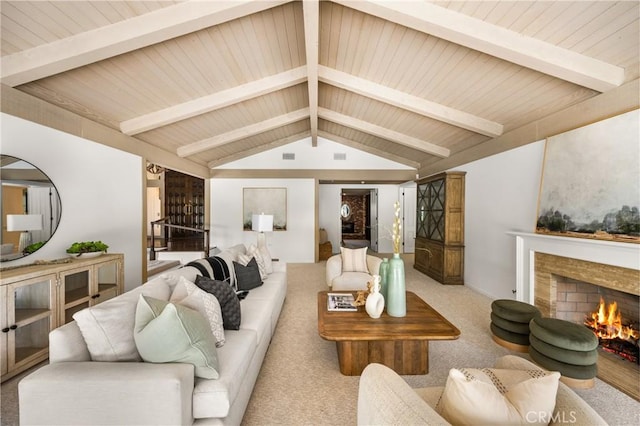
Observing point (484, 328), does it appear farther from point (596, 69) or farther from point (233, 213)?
point (233, 213)

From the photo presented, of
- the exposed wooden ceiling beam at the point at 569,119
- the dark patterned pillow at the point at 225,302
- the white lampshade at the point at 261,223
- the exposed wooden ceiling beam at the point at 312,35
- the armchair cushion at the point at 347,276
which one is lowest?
the armchair cushion at the point at 347,276

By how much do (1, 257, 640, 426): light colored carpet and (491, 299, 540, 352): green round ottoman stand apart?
105 mm

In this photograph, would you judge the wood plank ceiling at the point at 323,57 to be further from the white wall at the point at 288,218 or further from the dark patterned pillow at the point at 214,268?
the white wall at the point at 288,218

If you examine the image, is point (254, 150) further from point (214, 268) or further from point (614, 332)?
point (614, 332)

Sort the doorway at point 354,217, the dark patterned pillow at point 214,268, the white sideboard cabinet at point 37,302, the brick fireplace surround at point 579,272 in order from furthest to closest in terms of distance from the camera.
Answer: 1. the doorway at point 354,217
2. the dark patterned pillow at point 214,268
3. the brick fireplace surround at point 579,272
4. the white sideboard cabinet at point 37,302

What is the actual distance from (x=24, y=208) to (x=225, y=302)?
7.65 feet

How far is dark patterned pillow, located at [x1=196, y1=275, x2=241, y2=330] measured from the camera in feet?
6.93

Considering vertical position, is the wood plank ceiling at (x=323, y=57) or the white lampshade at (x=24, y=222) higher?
the wood plank ceiling at (x=323, y=57)

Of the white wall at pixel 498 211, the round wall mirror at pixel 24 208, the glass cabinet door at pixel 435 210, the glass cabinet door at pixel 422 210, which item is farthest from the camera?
the glass cabinet door at pixel 422 210

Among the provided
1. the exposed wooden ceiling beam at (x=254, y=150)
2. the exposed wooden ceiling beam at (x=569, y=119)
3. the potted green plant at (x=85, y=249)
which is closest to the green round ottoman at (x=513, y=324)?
the exposed wooden ceiling beam at (x=569, y=119)

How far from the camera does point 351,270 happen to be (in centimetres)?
425

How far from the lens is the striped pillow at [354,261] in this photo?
4.26 meters

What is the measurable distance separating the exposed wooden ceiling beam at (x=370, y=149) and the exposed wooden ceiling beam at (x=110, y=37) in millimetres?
4781

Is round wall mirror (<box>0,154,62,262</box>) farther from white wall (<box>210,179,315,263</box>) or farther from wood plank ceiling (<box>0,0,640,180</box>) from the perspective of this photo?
white wall (<box>210,179,315,263</box>)
